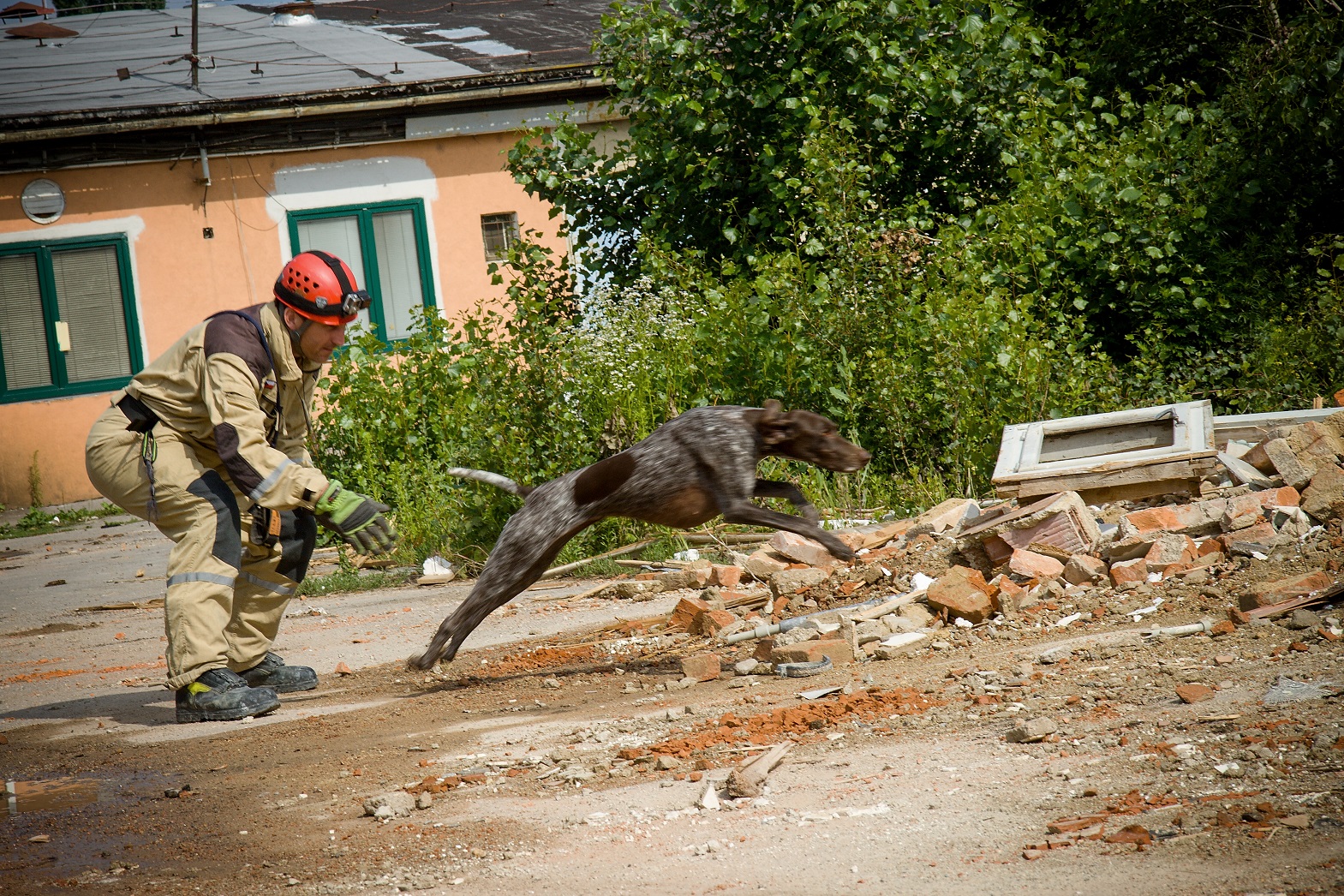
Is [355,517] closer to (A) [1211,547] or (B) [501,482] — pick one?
(B) [501,482]

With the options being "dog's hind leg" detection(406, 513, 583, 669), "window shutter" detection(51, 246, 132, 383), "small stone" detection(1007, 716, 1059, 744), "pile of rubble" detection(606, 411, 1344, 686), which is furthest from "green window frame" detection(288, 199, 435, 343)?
"small stone" detection(1007, 716, 1059, 744)

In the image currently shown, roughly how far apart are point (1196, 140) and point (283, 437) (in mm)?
8752

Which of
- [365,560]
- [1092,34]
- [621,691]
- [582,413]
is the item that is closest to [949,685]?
[621,691]

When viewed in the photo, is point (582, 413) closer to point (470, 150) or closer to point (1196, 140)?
point (1196, 140)

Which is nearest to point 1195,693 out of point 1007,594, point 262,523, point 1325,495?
point 1007,594

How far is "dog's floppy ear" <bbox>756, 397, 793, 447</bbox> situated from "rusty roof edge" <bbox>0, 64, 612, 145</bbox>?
32.2ft

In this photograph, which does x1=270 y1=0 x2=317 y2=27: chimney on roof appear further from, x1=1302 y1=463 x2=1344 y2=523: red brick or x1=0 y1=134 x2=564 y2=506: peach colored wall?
Result: x1=1302 y1=463 x2=1344 y2=523: red brick

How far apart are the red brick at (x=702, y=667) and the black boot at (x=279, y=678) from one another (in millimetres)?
2208

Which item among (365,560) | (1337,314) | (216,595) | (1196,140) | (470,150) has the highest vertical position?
(470,150)

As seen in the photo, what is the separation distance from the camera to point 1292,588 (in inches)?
202

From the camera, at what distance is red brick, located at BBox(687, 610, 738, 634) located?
6.50 meters

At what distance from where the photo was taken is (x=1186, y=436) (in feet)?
23.6

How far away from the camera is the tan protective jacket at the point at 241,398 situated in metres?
5.45

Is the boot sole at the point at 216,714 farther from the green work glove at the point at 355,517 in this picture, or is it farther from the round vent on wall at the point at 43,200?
the round vent on wall at the point at 43,200
